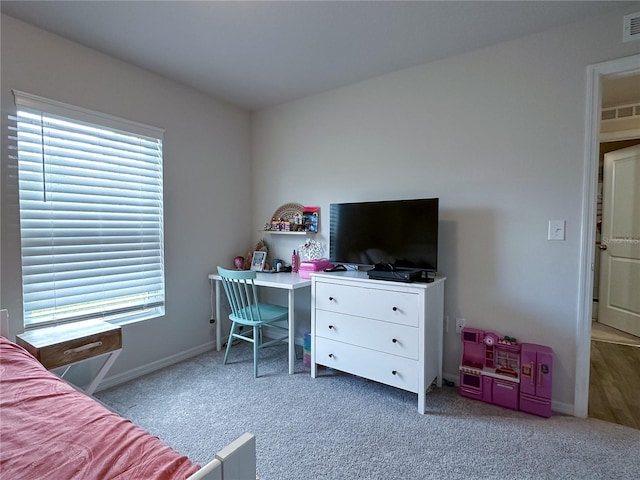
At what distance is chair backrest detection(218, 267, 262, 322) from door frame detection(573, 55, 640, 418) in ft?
7.48

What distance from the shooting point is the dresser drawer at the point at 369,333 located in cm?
208

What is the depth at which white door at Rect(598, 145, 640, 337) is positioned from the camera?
10.9ft

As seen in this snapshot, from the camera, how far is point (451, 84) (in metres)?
2.38

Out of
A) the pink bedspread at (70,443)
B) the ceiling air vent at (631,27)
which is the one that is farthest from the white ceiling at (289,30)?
the pink bedspread at (70,443)

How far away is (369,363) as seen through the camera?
2242mm

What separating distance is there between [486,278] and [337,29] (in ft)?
6.70

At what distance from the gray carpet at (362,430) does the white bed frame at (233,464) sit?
1.04m

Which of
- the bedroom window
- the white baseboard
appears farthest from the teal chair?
the bedroom window

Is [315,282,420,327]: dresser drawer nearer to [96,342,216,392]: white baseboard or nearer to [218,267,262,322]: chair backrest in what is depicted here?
[218,267,262,322]: chair backrest

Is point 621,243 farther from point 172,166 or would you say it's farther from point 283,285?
point 172,166

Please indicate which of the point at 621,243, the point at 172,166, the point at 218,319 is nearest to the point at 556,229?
the point at 621,243

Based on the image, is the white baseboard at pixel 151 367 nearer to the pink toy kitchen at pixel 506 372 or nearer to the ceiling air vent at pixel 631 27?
the pink toy kitchen at pixel 506 372

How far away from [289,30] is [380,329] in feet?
6.99

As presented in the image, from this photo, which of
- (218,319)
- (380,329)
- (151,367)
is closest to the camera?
(380,329)
